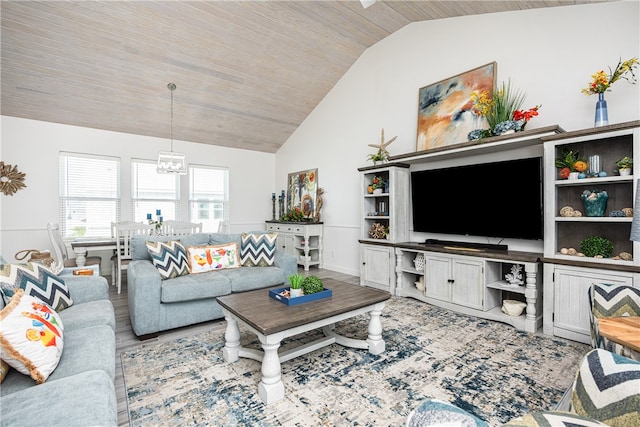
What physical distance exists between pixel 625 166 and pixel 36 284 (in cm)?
448

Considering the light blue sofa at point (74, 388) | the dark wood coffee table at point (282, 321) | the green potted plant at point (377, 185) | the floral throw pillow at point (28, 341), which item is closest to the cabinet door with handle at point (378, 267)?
the green potted plant at point (377, 185)

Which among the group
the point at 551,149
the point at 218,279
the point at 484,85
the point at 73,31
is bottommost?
the point at 218,279

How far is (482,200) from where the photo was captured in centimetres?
352

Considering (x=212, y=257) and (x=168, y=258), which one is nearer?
(x=168, y=258)

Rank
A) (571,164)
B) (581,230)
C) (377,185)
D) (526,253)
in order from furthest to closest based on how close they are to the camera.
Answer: (377,185), (526,253), (581,230), (571,164)

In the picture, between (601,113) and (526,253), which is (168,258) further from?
(601,113)

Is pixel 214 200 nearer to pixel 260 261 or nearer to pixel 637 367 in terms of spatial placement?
pixel 260 261

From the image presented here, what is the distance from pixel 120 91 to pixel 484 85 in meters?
5.05

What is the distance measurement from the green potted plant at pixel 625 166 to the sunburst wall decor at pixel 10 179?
729 centimetres

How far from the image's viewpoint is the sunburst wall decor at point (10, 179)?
4504 mm

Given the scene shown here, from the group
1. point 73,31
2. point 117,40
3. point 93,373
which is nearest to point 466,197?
point 93,373

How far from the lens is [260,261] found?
3.78 meters

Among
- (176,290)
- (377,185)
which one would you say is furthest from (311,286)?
(377,185)

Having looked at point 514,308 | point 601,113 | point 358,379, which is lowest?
point 358,379
